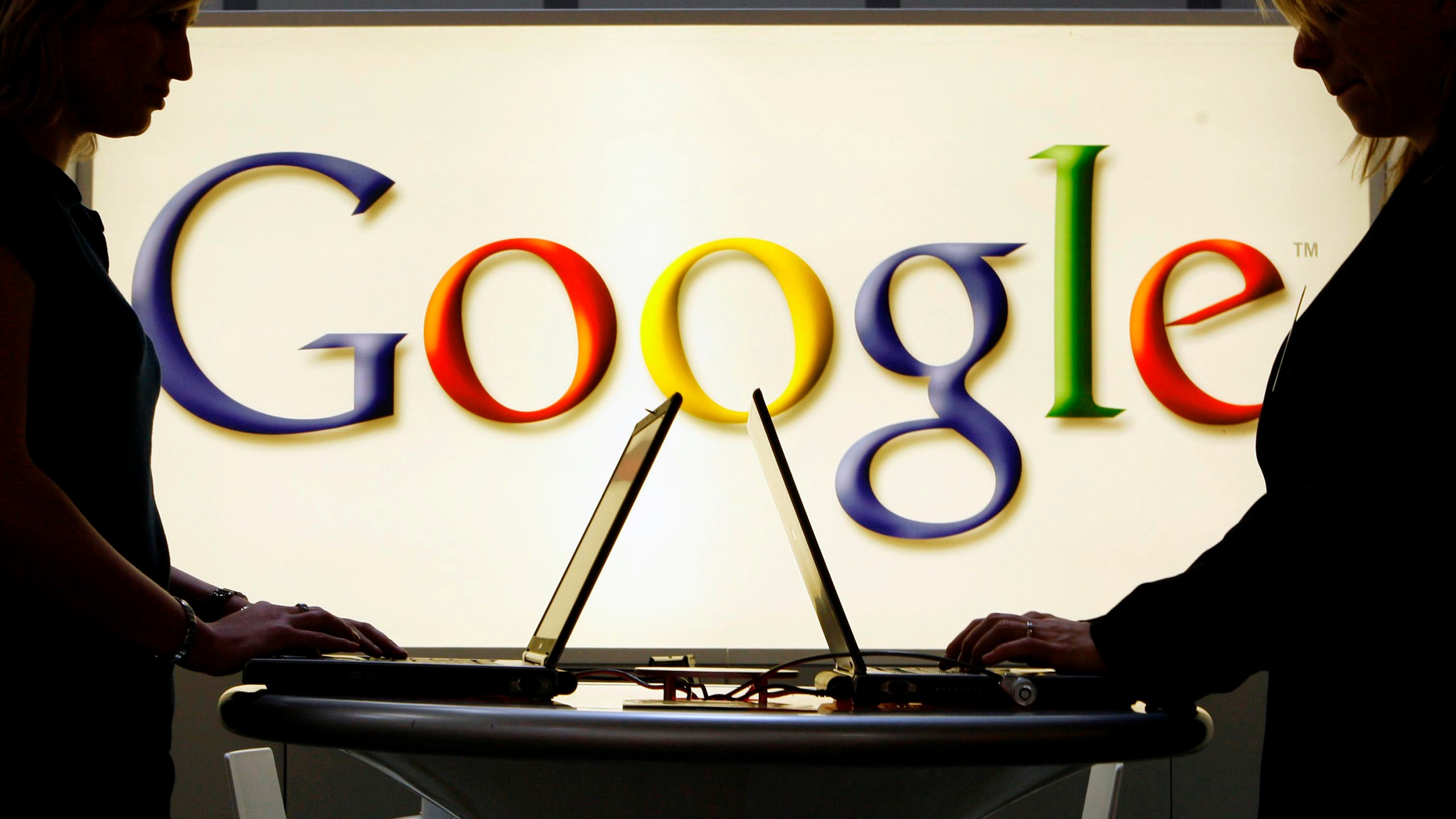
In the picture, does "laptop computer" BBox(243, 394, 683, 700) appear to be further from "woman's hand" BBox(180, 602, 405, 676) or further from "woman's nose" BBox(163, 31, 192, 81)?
A: "woman's nose" BBox(163, 31, 192, 81)

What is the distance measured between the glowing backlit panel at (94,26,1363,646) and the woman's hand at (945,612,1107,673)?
6.34 ft

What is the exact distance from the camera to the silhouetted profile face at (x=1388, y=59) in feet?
4.00

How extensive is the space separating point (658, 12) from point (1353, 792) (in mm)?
2925

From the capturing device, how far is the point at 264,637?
3.99 feet

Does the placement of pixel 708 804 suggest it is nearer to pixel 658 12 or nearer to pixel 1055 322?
pixel 1055 322

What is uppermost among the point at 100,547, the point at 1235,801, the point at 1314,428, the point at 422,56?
the point at 422,56

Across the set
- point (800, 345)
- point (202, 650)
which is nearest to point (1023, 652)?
point (202, 650)

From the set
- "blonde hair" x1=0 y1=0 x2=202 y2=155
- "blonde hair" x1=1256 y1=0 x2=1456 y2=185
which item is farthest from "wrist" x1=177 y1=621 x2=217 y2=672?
"blonde hair" x1=1256 y1=0 x2=1456 y2=185

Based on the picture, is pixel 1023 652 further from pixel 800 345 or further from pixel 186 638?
pixel 800 345

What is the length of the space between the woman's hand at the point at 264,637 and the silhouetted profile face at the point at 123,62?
2.14ft

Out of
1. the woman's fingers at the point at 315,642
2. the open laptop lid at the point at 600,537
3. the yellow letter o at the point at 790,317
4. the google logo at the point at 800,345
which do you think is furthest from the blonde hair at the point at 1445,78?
the yellow letter o at the point at 790,317

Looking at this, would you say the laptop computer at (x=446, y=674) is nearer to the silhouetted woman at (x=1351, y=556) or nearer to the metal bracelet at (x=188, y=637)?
the metal bracelet at (x=188, y=637)

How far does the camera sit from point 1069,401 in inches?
129

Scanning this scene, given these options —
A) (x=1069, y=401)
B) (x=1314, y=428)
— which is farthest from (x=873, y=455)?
(x=1314, y=428)
